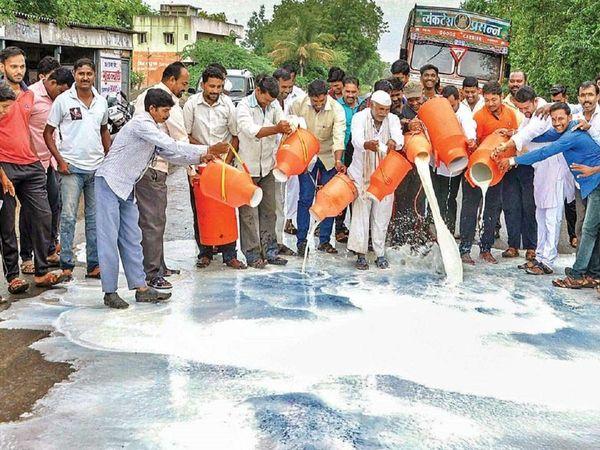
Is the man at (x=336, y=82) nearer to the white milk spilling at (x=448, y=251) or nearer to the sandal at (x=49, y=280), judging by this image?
the white milk spilling at (x=448, y=251)

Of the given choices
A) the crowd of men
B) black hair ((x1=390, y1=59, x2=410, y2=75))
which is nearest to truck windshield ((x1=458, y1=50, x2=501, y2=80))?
the crowd of men

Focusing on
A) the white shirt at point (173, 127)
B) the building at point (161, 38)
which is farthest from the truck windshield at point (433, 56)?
the building at point (161, 38)

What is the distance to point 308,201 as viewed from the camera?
254 inches

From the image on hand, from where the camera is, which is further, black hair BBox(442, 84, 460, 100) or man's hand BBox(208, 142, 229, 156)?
black hair BBox(442, 84, 460, 100)

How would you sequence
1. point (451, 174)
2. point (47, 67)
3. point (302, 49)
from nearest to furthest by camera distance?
point (47, 67)
point (451, 174)
point (302, 49)

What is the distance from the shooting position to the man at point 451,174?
5805 mm

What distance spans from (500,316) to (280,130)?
2.06 meters

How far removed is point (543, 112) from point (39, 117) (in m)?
3.80

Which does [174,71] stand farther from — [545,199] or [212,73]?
[545,199]

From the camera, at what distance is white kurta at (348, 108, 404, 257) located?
5.67 metres

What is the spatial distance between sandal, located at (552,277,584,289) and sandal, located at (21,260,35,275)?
3953 mm

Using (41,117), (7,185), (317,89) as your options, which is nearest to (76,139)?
(41,117)

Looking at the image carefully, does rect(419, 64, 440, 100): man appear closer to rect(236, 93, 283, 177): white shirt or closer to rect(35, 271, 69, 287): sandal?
rect(236, 93, 283, 177): white shirt

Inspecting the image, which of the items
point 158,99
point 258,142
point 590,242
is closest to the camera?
point 158,99
